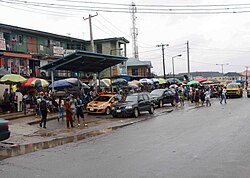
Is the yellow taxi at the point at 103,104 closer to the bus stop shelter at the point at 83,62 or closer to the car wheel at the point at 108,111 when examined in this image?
the car wheel at the point at 108,111

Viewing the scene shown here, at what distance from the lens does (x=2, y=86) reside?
22.2 meters

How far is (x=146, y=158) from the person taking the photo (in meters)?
8.13

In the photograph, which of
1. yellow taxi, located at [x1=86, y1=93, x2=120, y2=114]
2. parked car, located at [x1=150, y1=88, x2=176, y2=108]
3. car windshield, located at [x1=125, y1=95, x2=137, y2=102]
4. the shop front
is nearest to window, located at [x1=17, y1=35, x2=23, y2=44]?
the shop front

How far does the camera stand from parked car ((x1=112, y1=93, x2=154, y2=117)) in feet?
64.8

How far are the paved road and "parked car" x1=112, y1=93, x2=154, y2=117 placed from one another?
754cm

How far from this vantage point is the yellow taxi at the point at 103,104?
2128 centimetres

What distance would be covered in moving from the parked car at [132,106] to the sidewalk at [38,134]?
2.74 metres

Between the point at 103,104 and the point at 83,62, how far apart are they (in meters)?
3.61

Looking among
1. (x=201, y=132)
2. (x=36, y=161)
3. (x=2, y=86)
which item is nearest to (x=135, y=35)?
(x=2, y=86)

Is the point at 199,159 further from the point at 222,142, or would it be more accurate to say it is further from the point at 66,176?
the point at 66,176

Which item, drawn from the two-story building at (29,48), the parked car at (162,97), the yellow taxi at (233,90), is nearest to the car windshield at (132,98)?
the parked car at (162,97)

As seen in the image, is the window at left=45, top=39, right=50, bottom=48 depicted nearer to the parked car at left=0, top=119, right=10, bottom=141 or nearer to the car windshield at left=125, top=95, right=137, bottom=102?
the car windshield at left=125, top=95, right=137, bottom=102

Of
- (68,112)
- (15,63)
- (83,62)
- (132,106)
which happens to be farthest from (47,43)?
(68,112)

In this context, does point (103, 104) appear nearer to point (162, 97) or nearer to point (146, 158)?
point (162, 97)
